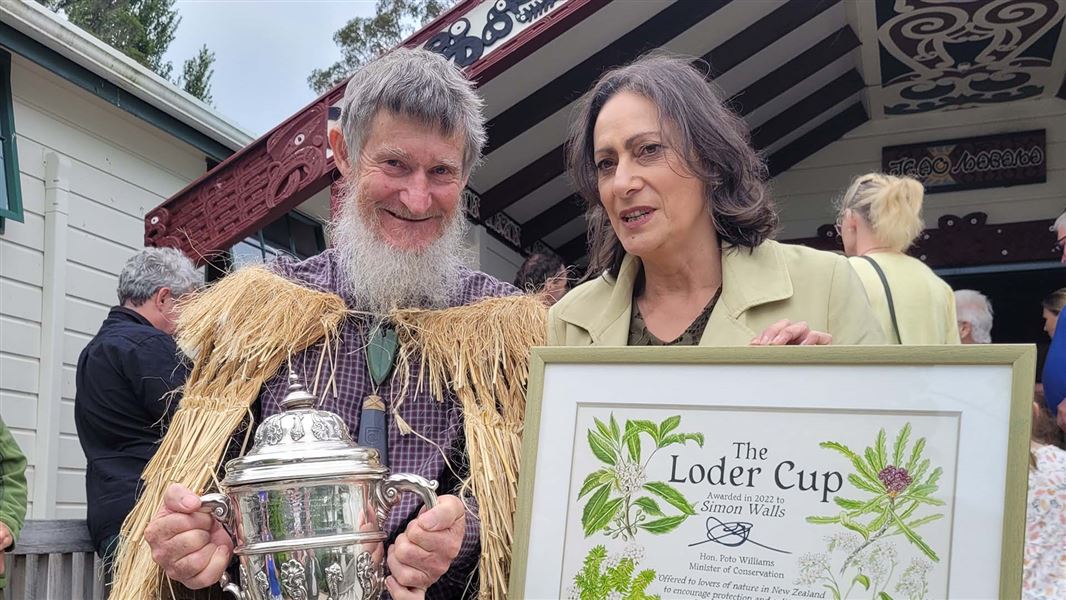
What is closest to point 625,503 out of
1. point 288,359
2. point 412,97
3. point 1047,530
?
point 288,359

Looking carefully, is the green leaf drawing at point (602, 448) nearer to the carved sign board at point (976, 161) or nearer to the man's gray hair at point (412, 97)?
the man's gray hair at point (412, 97)

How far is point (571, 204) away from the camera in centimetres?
712

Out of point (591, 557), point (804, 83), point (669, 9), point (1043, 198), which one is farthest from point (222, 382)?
point (1043, 198)

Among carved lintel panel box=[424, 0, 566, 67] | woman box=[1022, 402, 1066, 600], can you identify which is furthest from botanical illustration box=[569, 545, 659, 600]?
carved lintel panel box=[424, 0, 566, 67]

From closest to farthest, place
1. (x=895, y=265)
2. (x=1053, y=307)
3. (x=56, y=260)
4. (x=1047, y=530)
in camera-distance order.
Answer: (x=1047, y=530), (x=895, y=265), (x=1053, y=307), (x=56, y=260)

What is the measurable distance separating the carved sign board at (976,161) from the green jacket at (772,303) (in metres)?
6.07

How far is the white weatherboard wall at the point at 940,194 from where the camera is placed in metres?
7.13

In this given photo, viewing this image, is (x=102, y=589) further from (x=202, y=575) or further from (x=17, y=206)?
(x=17, y=206)

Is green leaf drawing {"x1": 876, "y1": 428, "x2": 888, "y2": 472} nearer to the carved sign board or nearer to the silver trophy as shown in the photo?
the silver trophy

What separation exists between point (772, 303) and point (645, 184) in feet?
0.99

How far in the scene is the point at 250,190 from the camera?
4820 mm

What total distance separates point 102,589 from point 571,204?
14.5 feet

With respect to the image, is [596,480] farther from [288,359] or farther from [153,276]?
[153,276]

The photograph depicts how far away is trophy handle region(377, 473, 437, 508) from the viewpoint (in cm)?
148
